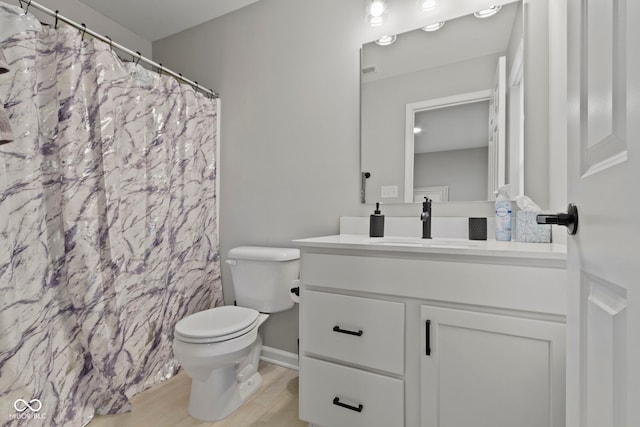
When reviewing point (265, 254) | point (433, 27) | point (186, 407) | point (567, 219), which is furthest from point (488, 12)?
point (186, 407)

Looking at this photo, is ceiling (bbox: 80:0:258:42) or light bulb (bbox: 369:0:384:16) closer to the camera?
light bulb (bbox: 369:0:384:16)

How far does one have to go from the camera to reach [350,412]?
3.94 ft

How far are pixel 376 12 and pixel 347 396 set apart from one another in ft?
6.24

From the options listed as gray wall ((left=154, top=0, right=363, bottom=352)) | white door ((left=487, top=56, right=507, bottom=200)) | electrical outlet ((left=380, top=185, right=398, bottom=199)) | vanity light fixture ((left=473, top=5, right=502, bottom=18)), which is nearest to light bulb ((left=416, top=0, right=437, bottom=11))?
vanity light fixture ((left=473, top=5, right=502, bottom=18))

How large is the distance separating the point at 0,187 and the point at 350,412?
5.45 feet

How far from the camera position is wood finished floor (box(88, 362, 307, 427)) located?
1.47 meters

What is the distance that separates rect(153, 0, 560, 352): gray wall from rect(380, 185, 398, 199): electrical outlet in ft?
0.20

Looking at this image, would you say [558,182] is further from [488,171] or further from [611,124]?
[611,124]

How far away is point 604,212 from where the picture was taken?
1.43 feet

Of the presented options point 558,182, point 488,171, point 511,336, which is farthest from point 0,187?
point 558,182

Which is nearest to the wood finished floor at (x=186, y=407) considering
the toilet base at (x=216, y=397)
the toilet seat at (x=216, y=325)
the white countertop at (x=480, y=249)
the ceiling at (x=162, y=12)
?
the toilet base at (x=216, y=397)

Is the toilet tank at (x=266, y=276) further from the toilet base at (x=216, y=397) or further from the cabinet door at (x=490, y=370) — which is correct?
the cabinet door at (x=490, y=370)

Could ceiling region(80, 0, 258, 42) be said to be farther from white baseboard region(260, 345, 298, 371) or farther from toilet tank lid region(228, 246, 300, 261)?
white baseboard region(260, 345, 298, 371)

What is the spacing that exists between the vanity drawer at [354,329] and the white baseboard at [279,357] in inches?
31.0
